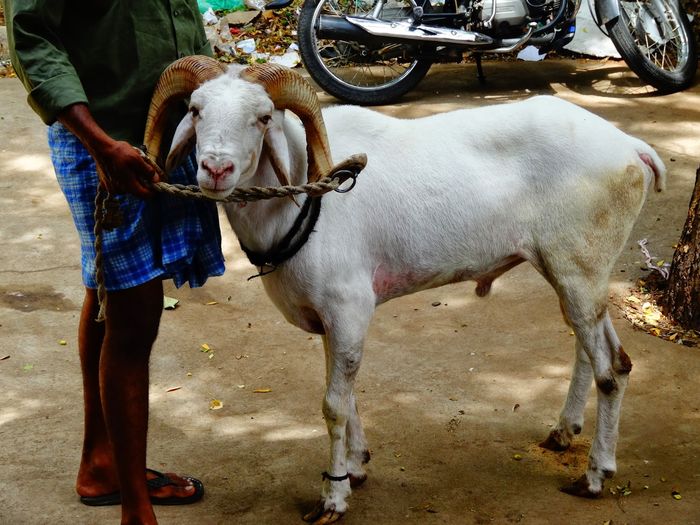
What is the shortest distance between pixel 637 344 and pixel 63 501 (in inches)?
114

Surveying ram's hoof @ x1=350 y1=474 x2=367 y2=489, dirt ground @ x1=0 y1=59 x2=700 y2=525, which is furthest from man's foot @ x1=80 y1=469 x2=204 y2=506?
ram's hoof @ x1=350 y1=474 x2=367 y2=489

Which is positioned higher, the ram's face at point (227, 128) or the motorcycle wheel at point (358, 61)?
the ram's face at point (227, 128)

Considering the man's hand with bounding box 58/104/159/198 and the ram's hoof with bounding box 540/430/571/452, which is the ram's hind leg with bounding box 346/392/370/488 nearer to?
the ram's hoof with bounding box 540/430/571/452

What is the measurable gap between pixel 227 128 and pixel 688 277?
3.04m

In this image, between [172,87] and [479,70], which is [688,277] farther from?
[479,70]

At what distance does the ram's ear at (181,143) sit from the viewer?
301 cm

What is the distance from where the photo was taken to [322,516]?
3568mm

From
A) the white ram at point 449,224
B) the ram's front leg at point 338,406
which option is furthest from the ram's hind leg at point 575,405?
A: the ram's front leg at point 338,406

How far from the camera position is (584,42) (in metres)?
9.32

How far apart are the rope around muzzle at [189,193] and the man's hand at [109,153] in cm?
5

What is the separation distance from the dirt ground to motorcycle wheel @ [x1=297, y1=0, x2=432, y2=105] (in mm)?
2600

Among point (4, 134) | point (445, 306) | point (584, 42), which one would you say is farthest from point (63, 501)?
point (584, 42)

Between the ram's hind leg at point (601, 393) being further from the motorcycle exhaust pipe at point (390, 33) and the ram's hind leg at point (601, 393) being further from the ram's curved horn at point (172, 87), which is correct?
the motorcycle exhaust pipe at point (390, 33)

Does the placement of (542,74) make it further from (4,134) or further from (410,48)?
(4,134)
